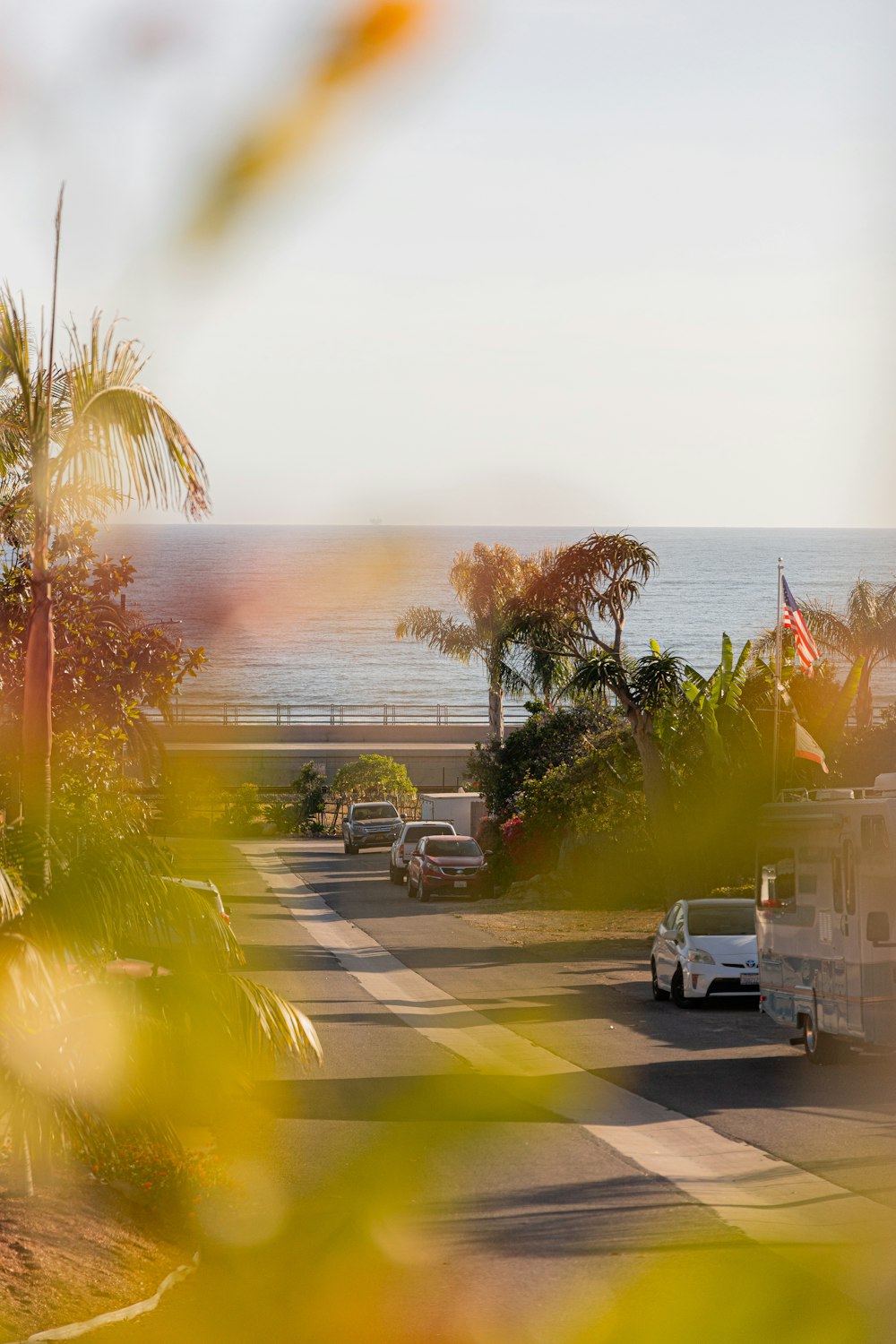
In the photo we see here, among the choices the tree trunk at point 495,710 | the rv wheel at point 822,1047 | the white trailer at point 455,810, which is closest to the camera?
the rv wheel at point 822,1047

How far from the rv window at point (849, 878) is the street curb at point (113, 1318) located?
27.9ft

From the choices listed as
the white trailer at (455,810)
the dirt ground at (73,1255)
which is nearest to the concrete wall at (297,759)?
the white trailer at (455,810)

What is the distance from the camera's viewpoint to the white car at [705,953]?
816 inches

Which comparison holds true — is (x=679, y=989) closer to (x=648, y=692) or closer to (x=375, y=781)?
(x=648, y=692)

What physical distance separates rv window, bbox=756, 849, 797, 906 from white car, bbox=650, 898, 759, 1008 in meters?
3.06

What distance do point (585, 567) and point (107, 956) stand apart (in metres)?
23.4

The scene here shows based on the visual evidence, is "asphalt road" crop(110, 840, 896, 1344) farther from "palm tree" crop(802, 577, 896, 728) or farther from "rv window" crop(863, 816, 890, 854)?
"palm tree" crop(802, 577, 896, 728)

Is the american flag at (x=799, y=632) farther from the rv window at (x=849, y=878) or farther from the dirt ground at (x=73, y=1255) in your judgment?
the dirt ground at (x=73, y=1255)

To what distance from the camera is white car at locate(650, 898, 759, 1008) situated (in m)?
20.7

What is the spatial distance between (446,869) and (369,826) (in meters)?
14.9

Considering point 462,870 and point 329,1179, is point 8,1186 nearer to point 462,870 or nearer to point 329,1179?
point 329,1179


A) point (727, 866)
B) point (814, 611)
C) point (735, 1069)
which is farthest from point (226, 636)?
point (735, 1069)

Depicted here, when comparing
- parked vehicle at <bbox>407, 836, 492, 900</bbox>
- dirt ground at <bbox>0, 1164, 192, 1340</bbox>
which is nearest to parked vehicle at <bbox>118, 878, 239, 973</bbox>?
dirt ground at <bbox>0, 1164, 192, 1340</bbox>

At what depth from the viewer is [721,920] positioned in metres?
21.8
